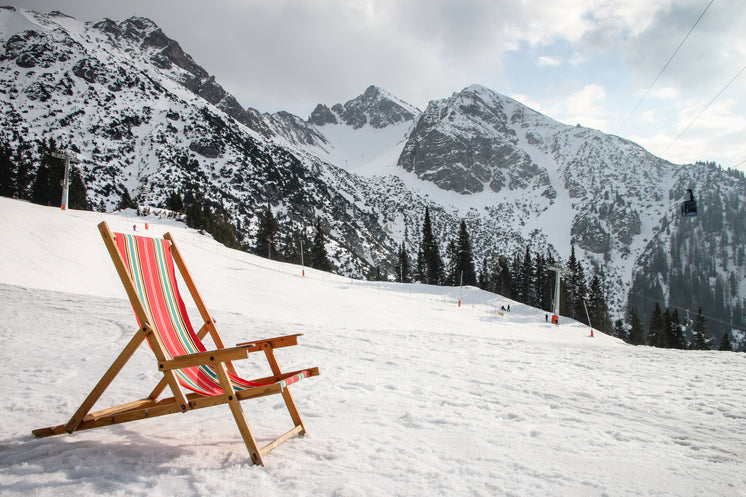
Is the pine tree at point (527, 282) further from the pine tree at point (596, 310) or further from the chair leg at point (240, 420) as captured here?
the chair leg at point (240, 420)

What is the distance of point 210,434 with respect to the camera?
3000mm

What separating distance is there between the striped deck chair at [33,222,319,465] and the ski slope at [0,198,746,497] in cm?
22

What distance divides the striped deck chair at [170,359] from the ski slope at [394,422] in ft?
0.71

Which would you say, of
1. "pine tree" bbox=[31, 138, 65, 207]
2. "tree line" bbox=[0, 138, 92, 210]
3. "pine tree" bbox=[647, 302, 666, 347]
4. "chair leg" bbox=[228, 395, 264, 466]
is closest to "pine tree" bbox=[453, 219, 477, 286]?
"pine tree" bbox=[647, 302, 666, 347]

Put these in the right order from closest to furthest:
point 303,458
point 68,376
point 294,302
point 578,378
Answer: point 303,458
point 68,376
point 578,378
point 294,302

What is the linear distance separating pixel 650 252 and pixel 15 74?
259 metres

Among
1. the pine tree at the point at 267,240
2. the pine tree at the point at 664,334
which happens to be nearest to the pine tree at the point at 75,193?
the pine tree at the point at 267,240

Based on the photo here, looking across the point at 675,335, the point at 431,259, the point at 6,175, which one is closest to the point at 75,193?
the point at 6,175

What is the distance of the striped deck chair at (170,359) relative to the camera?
2.43m

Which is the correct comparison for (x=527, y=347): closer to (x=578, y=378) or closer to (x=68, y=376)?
(x=578, y=378)

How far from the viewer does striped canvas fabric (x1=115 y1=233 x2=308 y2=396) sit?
9.13 ft

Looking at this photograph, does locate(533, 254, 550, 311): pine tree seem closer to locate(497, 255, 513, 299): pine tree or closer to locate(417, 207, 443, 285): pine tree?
locate(497, 255, 513, 299): pine tree

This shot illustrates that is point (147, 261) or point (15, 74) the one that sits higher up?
point (15, 74)

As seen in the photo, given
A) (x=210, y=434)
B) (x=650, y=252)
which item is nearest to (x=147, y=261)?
(x=210, y=434)
